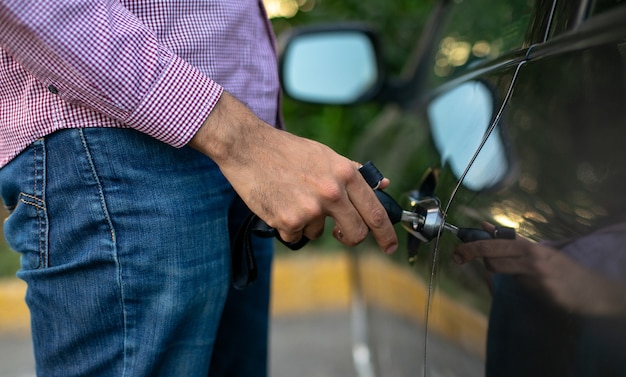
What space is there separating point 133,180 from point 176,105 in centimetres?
15

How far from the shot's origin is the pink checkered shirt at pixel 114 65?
3.18 feet

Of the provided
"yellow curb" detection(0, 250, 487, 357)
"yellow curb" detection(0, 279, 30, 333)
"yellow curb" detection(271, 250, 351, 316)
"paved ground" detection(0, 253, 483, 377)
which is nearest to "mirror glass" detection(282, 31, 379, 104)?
"yellow curb" detection(0, 250, 487, 357)

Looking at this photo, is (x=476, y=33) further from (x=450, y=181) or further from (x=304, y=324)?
(x=304, y=324)

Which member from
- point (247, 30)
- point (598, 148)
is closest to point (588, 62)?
point (598, 148)

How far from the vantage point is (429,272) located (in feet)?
3.88

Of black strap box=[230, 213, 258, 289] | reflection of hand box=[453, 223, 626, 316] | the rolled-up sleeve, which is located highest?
the rolled-up sleeve

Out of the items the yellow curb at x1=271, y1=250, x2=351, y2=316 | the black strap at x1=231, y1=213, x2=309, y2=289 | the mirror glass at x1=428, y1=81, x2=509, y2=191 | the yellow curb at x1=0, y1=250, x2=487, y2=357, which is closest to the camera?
the mirror glass at x1=428, y1=81, x2=509, y2=191

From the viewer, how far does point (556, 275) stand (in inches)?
34.0

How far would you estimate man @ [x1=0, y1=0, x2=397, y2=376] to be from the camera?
40.3 inches

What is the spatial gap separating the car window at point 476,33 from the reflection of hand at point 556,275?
52 cm

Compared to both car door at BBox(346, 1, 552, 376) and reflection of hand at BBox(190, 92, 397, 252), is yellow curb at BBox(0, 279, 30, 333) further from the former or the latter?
reflection of hand at BBox(190, 92, 397, 252)

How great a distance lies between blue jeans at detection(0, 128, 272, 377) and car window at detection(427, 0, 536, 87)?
0.75 metres

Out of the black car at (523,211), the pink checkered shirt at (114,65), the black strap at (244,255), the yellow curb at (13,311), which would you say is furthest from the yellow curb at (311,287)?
the pink checkered shirt at (114,65)

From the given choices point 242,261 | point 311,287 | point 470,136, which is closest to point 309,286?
point 311,287
